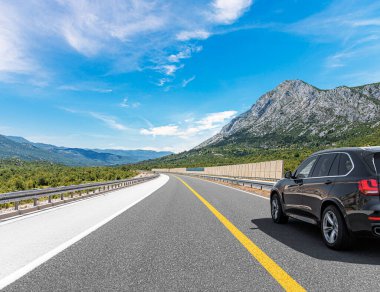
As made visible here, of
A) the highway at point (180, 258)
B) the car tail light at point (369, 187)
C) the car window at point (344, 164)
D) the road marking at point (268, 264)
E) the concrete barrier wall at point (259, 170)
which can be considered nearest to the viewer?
the road marking at point (268, 264)

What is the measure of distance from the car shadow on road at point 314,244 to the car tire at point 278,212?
0.14 m

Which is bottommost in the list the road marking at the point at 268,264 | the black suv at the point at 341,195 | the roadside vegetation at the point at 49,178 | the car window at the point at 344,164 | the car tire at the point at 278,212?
the roadside vegetation at the point at 49,178

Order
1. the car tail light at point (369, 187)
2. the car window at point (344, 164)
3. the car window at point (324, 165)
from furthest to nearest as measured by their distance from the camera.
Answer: the car window at point (324, 165)
the car window at point (344, 164)
the car tail light at point (369, 187)

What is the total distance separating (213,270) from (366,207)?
2.46 m

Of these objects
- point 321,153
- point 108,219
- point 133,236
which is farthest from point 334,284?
point 108,219

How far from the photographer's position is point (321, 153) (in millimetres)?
7520

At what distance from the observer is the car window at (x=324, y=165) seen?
6938 mm

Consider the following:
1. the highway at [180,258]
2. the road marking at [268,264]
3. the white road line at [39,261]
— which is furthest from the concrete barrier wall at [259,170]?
the white road line at [39,261]

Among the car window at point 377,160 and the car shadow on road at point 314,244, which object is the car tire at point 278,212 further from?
the car window at point 377,160

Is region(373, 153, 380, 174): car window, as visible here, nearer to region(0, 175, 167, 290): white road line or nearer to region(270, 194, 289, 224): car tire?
region(270, 194, 289, 224): car tire

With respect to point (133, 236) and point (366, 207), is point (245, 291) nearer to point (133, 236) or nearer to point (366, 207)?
point (366, 207)

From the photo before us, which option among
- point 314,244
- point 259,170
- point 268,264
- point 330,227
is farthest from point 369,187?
point 259,170

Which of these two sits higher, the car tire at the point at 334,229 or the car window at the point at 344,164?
the car window at the point at 344,164

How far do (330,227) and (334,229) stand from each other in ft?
0.56
